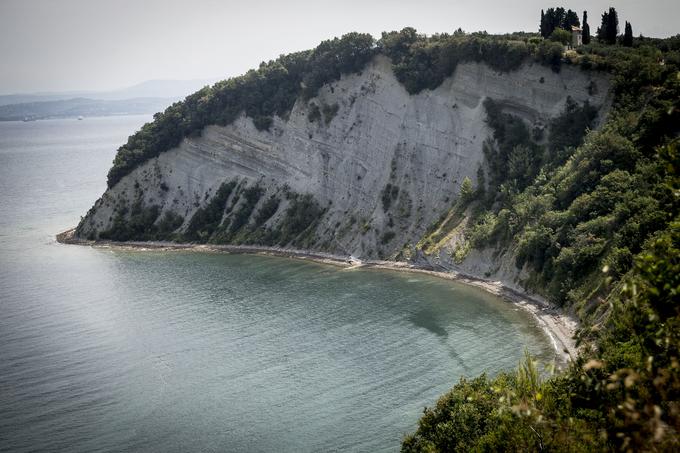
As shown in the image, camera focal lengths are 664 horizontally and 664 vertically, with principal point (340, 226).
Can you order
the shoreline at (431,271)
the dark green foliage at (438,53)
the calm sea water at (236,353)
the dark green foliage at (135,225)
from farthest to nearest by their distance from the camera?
1. the dark green foliage at (135,225)
2. the dark green foliage at (438,53)
3. the shoreline at (431,271)
4. the calm sea water at (236,353)

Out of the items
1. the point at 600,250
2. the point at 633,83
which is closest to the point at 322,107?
the point at 633,83

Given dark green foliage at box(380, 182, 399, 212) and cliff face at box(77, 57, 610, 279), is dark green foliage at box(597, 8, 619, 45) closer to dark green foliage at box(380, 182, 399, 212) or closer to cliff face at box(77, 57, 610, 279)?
cliff face at box(77, 57, 610, 279)

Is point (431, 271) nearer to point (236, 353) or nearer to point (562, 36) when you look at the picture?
point (236, 353)

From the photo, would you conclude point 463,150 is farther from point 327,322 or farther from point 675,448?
point 675,448

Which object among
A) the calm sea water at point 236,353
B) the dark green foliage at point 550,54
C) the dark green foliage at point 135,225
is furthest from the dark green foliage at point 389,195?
the dark green foliage at point 135,225

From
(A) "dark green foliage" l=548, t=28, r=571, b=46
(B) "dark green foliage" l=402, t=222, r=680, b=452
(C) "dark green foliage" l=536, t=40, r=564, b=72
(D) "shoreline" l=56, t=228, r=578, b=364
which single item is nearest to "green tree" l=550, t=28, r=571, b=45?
(A) "dark green foliage" l=548, t=28, r=571, b=46

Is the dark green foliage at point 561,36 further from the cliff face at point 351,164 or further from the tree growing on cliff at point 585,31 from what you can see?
the cliff face at point 351,164
